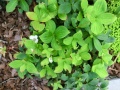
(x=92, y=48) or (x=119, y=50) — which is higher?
(x=92, y=48)

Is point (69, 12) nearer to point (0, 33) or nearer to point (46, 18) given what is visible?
point (46, 18)

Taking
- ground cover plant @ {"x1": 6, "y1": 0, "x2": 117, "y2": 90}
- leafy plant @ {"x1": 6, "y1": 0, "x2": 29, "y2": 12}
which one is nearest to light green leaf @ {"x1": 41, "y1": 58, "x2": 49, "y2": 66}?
ground cover plant @ {"x1": 6, "y1": 0, "x2": 117, "y2": 90}

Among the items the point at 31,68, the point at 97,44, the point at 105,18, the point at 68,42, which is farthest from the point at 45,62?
the point at 105,18

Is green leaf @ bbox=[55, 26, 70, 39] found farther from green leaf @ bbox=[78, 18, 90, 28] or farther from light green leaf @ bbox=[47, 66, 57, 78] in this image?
light green leaf @ bbox=[47, 66, 57, 78]

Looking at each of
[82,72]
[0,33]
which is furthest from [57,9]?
[0,33]

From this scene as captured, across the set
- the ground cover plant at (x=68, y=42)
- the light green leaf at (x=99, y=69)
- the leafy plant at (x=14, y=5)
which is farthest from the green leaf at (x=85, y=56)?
the leafy plant at (x=14, y=5)

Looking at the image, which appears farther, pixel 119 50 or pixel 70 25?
pixel 119 50
